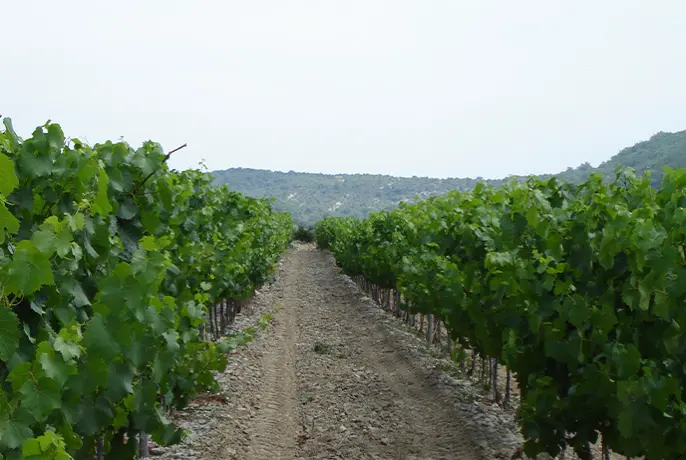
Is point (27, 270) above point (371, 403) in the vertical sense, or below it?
above

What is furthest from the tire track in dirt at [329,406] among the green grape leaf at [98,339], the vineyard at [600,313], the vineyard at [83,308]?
the green grape leaf at [98,339]

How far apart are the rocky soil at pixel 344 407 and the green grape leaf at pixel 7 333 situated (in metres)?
4.48

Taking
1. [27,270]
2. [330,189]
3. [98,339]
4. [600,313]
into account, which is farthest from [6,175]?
[330,189]

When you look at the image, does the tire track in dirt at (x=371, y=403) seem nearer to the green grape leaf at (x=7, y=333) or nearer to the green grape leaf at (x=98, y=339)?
the green grape leaf at (x=98, y=339)

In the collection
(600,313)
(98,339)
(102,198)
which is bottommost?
(600,313)

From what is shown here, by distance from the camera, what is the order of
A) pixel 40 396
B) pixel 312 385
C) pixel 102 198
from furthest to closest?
pixel 312 385 → pixel 102 198 → pixel 40 396

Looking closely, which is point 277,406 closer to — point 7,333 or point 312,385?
point 312,385

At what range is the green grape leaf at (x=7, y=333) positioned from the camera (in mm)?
2230

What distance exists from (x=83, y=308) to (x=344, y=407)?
521cm

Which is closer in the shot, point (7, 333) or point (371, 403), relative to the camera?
point (7, 333)

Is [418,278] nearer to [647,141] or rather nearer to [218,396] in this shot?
[218,396]

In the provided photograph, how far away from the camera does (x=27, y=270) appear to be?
2348 mm

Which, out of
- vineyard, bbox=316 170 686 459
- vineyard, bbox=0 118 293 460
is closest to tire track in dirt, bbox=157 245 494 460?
vineyard, bbox=0 118 293 460

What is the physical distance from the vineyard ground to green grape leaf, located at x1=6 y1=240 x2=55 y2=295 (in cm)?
450
